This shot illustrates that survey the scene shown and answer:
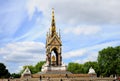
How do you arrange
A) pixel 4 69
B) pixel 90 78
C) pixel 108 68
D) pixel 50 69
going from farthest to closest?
pixel 4 69 → pixel 108 68 → pixel 50 69 → pixel 90 78

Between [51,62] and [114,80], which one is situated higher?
[51,62]

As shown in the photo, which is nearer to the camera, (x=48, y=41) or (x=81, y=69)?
(x=48, y=41)

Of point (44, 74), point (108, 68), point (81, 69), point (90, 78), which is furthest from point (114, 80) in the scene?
point (81, 69)

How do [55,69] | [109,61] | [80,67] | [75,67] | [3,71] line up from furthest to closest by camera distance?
[75,67] < [80,67] < [3,71] < [109,61] < [55,69]

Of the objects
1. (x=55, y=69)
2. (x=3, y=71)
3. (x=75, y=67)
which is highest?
(x=75, y=67)

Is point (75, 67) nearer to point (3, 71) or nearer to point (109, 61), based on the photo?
point (3, 71)

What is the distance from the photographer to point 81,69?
117812 mm

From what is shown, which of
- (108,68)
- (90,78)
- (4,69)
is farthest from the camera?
(4,69)

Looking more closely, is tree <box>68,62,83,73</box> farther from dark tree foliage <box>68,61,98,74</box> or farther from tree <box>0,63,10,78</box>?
tree <box>0,63,10,78</box>

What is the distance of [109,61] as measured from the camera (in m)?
96.2

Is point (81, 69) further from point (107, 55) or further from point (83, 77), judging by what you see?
point (83, 77)

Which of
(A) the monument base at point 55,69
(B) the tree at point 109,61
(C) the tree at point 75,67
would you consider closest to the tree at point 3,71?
(C) the tree at point 75,67

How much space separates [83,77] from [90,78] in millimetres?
2950

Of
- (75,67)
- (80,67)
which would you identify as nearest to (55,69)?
(80,67)
